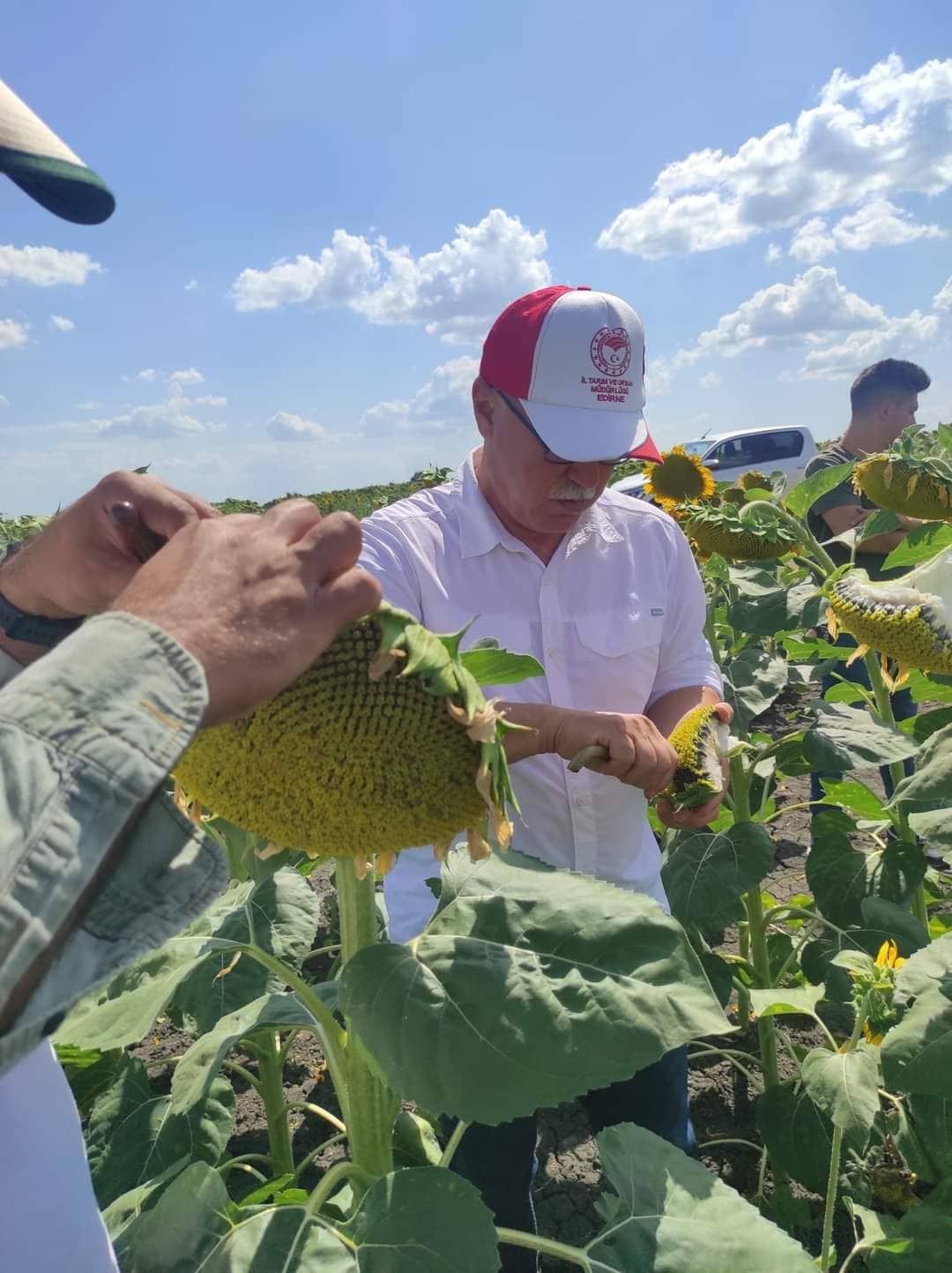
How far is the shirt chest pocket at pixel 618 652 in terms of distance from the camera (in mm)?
2062

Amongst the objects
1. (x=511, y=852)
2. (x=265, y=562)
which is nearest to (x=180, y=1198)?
(x=511, y=852)

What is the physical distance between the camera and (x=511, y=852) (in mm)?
1384

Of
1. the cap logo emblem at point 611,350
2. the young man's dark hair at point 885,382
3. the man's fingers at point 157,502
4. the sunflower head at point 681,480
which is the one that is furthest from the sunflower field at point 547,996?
the young man's dark hair at point 885,382

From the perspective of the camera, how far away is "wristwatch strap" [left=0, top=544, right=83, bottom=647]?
3.76 ft

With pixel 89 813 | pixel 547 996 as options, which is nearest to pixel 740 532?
pixel 547 996

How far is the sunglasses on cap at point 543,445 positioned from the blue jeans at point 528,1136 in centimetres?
122

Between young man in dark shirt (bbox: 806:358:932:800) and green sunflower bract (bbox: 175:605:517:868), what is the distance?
3465 mm

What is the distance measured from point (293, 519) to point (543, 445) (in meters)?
1.28

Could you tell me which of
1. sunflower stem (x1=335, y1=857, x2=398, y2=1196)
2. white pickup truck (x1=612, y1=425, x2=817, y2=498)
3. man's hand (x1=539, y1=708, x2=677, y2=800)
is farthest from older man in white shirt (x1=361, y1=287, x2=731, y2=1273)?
white pickup truck (x1=612, y1=425, x2=817, y2=498)

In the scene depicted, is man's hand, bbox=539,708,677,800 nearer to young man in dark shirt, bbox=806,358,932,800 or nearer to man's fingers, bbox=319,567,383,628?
man's fingers, bbox=319,567,383,628

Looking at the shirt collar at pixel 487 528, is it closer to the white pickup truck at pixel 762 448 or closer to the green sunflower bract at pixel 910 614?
the green sunflower bract at pixel 910 614

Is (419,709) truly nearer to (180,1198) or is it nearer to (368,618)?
(368,618)

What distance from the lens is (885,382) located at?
15.4ft

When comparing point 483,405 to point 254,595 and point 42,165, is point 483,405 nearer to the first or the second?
point 42,165
